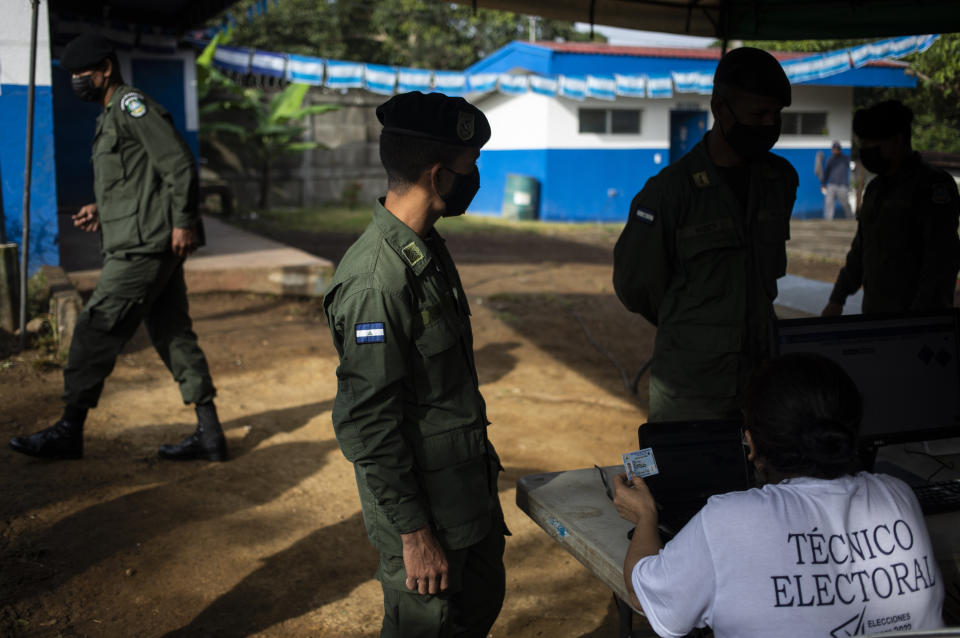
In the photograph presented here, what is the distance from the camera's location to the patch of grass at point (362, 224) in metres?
15.1

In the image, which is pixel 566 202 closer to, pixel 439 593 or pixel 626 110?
pixel 626 110

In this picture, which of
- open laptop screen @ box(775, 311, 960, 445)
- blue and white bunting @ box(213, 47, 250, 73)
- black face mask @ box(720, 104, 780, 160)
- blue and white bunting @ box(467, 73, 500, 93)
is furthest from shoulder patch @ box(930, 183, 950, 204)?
blue and white bunting @ box(467, 73, 500, 93)

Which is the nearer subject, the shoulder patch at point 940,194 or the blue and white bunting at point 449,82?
the shoulder patch at point 940,194

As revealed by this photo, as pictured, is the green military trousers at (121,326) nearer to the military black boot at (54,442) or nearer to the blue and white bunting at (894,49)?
the military black boot at (54,442)

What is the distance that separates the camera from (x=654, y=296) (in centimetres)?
295

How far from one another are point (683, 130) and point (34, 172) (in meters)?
15.7

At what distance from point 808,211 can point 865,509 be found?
2049cm

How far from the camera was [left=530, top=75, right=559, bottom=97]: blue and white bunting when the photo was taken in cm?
1717

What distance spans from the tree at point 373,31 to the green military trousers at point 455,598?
75.5 feet

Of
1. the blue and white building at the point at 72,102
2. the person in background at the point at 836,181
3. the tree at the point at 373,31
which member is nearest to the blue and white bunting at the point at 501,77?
the blue and white building at the point at 72,102

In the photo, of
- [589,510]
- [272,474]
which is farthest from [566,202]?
[589,510]

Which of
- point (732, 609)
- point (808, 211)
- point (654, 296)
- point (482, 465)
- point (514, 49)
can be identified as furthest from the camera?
point (808, 211)

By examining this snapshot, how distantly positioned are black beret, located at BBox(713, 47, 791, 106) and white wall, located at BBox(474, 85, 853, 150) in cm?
1622

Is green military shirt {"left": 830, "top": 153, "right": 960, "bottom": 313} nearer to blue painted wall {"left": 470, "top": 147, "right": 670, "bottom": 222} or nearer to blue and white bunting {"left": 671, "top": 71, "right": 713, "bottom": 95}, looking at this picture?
blue and white bunting {"left": 671, "top": 71, "right": 713, "bottom": 95}
